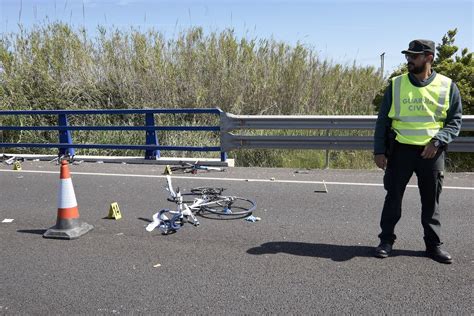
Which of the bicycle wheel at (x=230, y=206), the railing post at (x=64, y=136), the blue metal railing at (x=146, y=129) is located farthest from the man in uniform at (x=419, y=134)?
the railing post at (x=64, y=136)

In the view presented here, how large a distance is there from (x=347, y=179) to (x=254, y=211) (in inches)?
101

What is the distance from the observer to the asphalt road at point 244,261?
3779mm

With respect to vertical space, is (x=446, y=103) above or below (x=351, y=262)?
above

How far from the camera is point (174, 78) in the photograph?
1463 centimetres

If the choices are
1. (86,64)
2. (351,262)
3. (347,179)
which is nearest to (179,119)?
(86,64)

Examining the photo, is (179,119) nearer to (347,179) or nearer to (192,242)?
(347,179)

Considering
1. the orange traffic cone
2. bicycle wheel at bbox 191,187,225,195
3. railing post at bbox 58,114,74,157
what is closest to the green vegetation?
railing post at bbox 58,114,74,157

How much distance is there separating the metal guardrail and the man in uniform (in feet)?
14.5

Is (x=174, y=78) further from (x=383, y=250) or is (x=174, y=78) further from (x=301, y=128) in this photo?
(x=383, y=250)

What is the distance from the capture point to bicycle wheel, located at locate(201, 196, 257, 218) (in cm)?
622

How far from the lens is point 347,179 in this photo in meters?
8.38

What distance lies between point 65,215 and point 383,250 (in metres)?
3.40

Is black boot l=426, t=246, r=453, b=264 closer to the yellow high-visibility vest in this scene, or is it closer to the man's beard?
the yellow high-visibility vest

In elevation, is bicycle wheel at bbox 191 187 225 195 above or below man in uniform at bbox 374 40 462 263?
below
